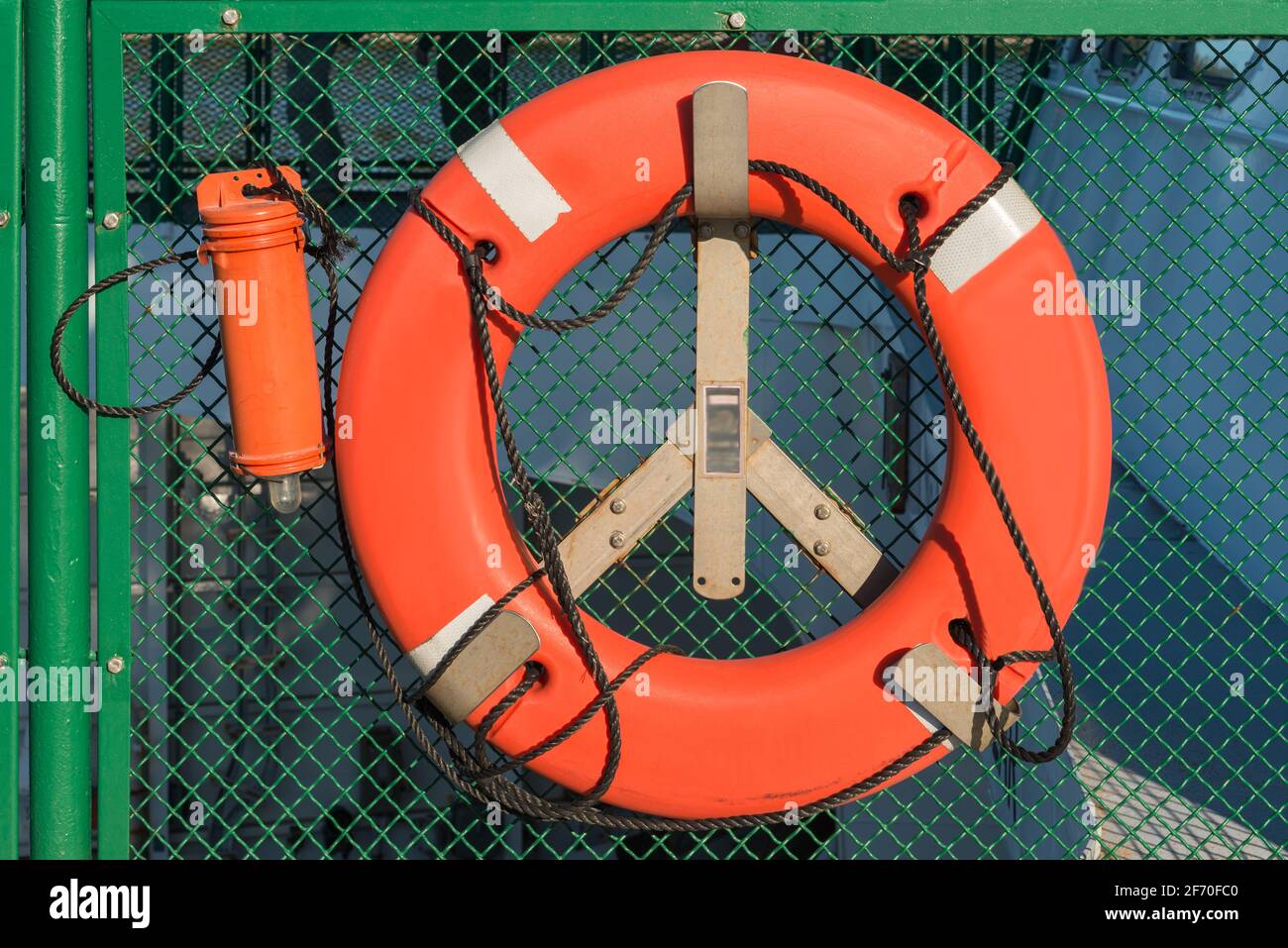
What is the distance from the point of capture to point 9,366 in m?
1.56

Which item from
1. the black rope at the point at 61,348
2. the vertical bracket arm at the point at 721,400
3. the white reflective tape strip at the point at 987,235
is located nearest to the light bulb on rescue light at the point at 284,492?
the black rope at the point at 61,348

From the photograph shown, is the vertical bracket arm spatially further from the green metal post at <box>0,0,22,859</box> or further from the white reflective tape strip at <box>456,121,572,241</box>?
the green metal post at <box>0,0,22,859</box>

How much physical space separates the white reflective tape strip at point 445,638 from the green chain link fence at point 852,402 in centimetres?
14

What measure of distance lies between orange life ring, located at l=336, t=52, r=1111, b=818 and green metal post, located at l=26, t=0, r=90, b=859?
349 mm

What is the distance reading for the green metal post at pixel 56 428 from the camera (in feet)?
5.06

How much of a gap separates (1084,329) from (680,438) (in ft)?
1.65

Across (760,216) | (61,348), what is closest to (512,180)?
(760,216)

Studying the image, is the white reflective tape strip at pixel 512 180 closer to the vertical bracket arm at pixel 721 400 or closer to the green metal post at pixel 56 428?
the vertical bracket arm at pixel 721 400

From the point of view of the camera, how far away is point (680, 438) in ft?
5.27

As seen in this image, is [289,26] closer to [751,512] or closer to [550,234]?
[550,234]

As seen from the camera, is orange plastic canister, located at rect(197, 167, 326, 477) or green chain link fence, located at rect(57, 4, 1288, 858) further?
green chain link fence, located at rect(57, 4, 1288, 858)

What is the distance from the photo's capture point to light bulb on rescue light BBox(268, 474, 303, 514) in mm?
1544

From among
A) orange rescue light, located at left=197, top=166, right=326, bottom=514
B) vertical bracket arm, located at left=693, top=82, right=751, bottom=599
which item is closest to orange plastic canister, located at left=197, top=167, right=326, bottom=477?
orange rescue light, located at left=197, top=166, right=326, bottom=514

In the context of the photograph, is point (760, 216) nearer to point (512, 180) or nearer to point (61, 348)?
point (512, 180)
